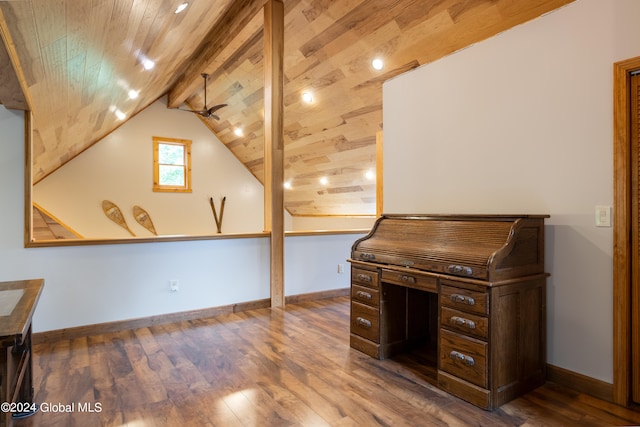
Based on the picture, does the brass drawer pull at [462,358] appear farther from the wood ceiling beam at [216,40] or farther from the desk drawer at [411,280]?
the wood ceiling beam at [216,40]

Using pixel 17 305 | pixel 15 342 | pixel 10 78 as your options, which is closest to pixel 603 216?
pixel 15 342

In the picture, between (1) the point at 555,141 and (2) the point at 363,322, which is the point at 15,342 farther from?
(1) the point at 555,141

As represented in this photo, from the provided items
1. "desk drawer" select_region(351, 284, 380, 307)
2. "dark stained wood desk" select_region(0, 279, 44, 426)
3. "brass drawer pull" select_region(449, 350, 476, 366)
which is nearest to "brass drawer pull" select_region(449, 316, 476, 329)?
"brass drawer pull" select_region(449, 350, 476, 366)

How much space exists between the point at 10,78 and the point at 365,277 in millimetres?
2569

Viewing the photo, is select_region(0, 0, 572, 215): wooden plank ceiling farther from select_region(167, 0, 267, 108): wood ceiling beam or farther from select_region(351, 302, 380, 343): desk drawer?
select_region(351, 302, 380, 343): desk drawer

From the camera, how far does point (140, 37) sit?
10.6 feet

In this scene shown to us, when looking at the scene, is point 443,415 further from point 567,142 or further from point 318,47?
point 318,47

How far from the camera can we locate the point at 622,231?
1999 millimetres

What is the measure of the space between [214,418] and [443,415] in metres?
1.21

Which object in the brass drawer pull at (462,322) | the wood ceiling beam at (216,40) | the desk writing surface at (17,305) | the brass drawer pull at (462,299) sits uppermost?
the wood ceiling beam at (216,40)

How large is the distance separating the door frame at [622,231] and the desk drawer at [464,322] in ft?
2.47

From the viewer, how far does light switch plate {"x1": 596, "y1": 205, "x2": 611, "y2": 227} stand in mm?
2064

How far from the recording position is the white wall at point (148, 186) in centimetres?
691

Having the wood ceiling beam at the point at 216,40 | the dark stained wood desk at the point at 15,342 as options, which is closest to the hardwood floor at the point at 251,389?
the dark stained wood desk at the point at 15,342
